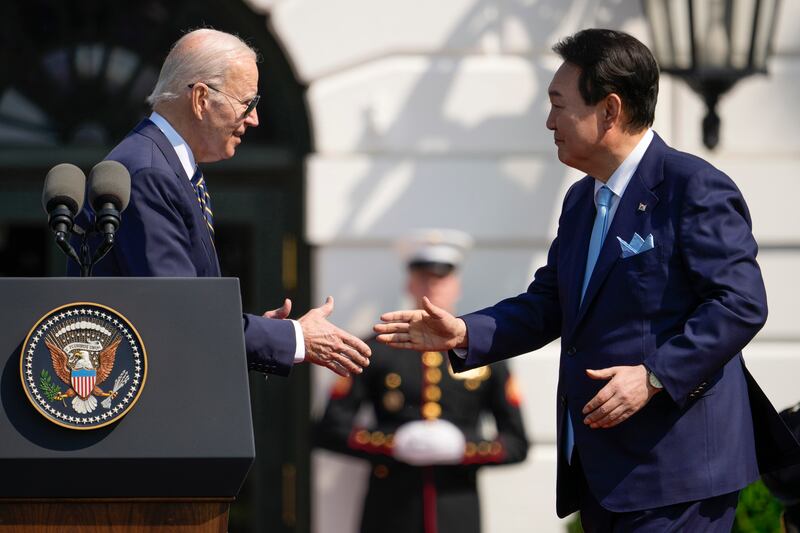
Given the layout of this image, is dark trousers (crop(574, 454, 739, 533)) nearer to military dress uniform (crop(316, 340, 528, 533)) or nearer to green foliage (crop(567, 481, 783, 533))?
green foliage (crop(567, 481, 783, 533))

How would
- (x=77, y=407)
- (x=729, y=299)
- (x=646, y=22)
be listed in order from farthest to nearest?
(x=646, y=22) < (x=729, y=299) < (x=77, y=407)

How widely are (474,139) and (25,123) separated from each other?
211 cm

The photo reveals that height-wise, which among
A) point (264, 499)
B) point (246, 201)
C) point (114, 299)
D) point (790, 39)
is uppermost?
point (790, 39)

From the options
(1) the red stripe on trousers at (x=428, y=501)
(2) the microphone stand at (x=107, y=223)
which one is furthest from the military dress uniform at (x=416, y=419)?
(2) the microphone stand at (x=107, y=223)

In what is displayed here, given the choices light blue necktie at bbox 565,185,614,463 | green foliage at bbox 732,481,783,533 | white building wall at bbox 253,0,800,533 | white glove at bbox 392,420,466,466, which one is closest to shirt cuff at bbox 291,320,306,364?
light blue necktie at bbox 565,185,614,463

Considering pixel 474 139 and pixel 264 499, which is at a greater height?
pixel 474 139

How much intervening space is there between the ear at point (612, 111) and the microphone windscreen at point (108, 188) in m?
1.27

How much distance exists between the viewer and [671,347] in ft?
11.6

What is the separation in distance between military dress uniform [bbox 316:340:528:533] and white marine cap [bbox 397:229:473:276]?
0.37 metres

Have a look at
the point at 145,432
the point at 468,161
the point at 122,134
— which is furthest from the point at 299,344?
the point at 122,134

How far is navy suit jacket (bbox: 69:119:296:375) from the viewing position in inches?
142

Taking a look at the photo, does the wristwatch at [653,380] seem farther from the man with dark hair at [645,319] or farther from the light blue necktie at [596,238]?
the light blue necktie at [596,238]

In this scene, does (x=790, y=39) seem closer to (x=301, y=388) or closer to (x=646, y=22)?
(x=646, y=22)

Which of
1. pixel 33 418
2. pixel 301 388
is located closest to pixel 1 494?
pixel 33 418
